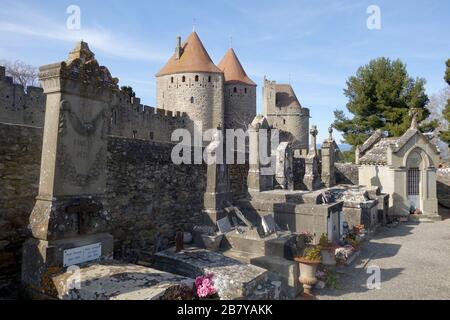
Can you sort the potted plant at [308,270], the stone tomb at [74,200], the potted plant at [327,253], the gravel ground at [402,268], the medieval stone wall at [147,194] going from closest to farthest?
the stone tomb at [74,200]
the gravel ground at [402,268]
the potted plant at [308,270]
the medieval stone wall at [147,194]
the potted plant at [327,253]

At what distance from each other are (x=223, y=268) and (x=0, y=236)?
136 inches

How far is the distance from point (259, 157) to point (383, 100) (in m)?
18.0

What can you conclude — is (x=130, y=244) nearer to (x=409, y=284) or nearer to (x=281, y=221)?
(x=281, y=221)

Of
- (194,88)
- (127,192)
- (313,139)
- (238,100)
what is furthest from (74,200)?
(238,100)

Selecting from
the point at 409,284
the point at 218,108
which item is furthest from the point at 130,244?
the point at 218,108

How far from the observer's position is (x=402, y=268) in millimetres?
8172

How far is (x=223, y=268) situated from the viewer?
5.73m

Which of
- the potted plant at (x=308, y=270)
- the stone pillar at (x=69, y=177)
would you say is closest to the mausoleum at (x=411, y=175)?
the potted plant at (x=308, y=270)

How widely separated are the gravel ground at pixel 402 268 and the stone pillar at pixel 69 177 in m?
4.42

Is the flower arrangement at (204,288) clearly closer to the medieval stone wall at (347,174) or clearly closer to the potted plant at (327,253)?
the potted plant at (327,253)

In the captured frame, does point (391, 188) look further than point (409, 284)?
Yes

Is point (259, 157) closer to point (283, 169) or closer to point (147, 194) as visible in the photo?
point (283, 169)

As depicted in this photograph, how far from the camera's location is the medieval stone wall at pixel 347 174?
2020cm
